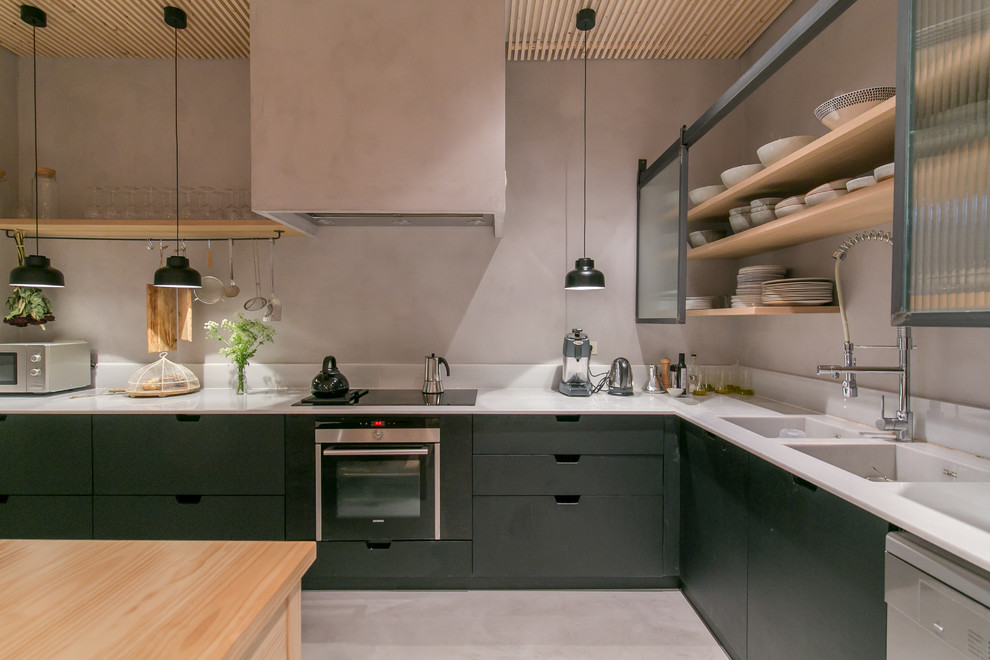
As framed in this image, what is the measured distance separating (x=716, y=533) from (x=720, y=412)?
1.87ft

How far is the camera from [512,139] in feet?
9.82

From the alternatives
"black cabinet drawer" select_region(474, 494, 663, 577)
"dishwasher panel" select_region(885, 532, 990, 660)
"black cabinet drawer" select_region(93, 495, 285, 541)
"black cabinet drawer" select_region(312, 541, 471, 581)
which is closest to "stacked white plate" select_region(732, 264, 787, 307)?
"black cabinet drawer" select_region(474, 494, 663, 577)

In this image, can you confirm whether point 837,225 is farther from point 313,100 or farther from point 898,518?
point 313,100

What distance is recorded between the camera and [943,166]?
1.10m

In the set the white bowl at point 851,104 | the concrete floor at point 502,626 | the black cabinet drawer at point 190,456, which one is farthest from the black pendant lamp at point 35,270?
the white bowl at point 851,104

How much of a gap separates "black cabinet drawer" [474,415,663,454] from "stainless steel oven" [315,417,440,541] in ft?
0.93

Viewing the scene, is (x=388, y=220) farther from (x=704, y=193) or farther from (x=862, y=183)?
(x=862, y=183)

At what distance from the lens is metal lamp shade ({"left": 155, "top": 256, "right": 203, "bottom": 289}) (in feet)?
Result: 7.87

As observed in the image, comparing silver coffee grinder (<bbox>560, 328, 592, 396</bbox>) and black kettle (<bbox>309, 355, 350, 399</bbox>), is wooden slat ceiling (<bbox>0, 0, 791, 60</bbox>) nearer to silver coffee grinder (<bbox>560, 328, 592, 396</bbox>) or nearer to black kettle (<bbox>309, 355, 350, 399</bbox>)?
silver coffee grinder (<bbox>560, 328, 592, 396</bbox>)

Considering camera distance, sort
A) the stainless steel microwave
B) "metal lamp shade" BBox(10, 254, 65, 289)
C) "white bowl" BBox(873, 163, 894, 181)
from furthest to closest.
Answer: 1. the stainless steel microwave
2. "metal lamp shade" BBox(10, 254, 65, 289)
3. "white bowl" BBox(873, 163, 894, 181)

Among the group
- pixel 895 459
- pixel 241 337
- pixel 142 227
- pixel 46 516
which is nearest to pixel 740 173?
pixel 895 459

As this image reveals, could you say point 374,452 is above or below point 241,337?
below

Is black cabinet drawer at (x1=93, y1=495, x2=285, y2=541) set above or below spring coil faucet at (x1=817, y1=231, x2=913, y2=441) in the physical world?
below

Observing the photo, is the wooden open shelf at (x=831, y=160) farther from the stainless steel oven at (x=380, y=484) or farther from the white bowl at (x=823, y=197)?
the stainless steel oven at (x=380, y=484)
